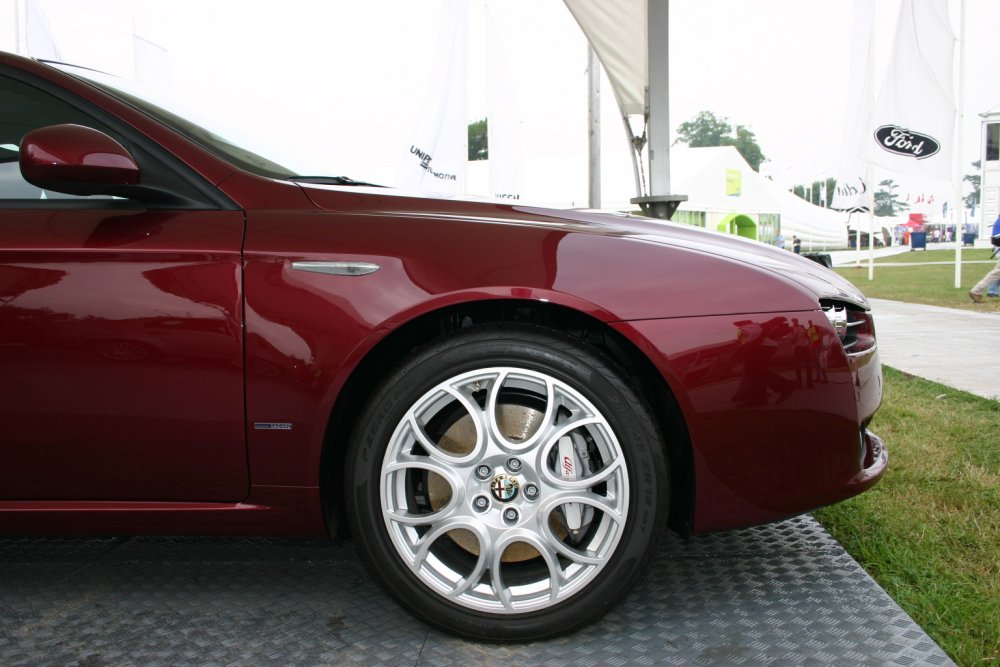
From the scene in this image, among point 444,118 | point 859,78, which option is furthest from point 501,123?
point 859,78

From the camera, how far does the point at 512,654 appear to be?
6.01ft

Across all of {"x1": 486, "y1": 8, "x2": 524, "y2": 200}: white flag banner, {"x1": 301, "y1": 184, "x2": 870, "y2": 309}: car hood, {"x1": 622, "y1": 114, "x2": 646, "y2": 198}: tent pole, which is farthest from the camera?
{"x1": 486, "y1": 8, "x2": 524, "y2": 200}: white flag banner

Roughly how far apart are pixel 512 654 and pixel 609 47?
14.6 ft

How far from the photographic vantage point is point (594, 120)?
13.1 m

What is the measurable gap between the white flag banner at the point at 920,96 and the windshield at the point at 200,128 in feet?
38.9

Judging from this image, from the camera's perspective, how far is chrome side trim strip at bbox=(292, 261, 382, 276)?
183 cm

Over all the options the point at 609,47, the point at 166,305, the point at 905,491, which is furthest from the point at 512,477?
the point at 609,47

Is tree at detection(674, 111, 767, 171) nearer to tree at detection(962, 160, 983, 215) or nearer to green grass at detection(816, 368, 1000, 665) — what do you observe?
tree at detection(962, 160, 983, 215)

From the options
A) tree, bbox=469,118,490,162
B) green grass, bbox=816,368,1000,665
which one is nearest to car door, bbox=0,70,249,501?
green grass, bbox=816,368,1000,665

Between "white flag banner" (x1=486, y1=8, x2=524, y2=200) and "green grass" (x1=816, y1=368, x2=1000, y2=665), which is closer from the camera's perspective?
"green grass" (x1=816, y1=368, x2=1000, y2=665)

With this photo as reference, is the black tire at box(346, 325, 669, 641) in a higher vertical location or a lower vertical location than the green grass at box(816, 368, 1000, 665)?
higher

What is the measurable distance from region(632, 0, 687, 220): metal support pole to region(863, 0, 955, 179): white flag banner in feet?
27.6

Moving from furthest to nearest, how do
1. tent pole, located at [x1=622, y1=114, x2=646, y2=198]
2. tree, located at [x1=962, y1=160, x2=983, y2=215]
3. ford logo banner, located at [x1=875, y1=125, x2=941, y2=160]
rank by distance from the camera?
tree, located at [x1=962, y1=160, x2=983, y2=215], ford logo banner, located at [x1=875, y1=125, x2=941, y2=160], tent pole, located at [x1=622, y1=114, x2=646, y2=198]

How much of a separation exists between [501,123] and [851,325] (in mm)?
10486
